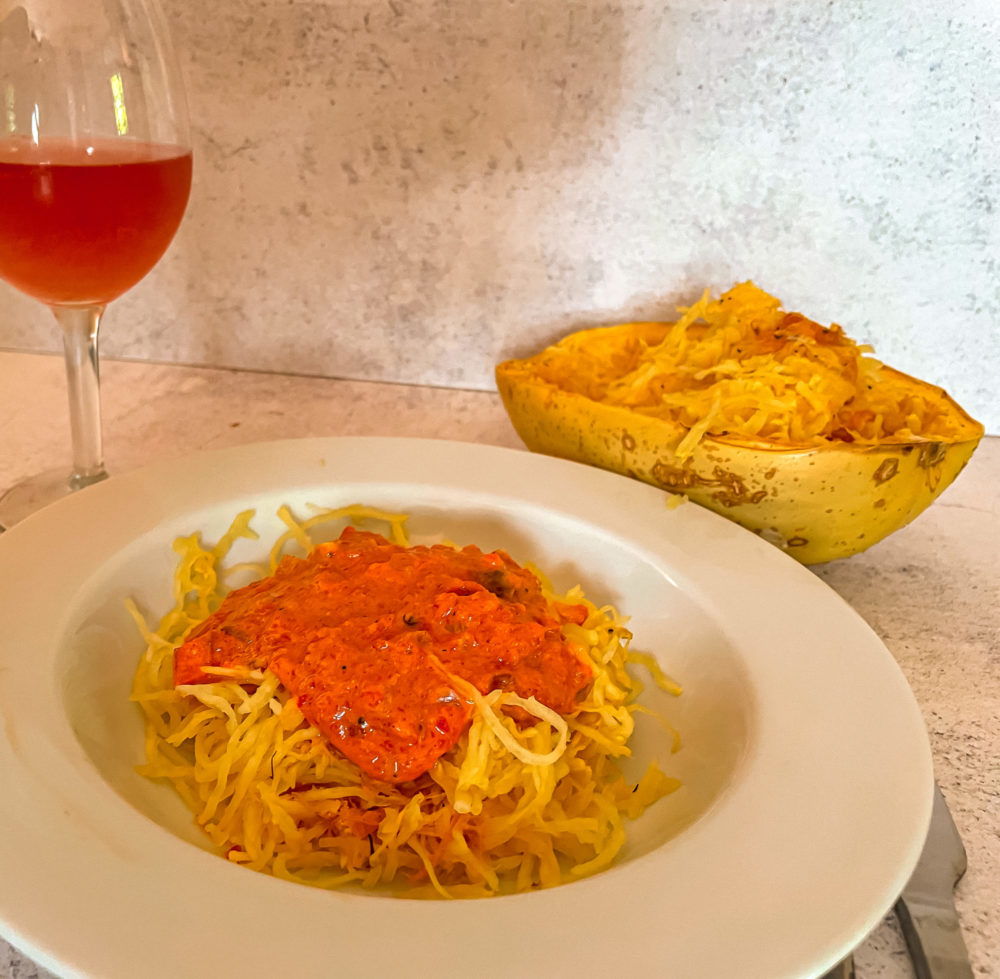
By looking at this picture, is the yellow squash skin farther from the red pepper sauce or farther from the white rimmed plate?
the red pepper sauce

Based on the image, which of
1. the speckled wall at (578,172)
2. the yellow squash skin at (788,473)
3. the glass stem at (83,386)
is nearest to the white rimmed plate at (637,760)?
the yellow squash skin at (788,473)

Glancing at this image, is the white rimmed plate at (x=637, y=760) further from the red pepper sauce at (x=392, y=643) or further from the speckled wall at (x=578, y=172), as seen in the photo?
the speckled wall at (x=578, y=172)

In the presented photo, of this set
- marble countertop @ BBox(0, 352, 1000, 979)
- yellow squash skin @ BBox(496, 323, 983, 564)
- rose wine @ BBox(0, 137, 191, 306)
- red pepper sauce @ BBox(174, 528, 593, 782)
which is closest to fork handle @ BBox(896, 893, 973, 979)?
marble countertop @ BBox(0, 352, 1000, 979)

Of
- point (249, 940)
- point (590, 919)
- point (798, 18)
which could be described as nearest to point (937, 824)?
point (590, 919)

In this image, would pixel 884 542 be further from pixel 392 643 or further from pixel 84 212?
pixel 84 212

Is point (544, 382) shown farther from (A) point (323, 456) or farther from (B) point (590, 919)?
(B) point (590, 919)
